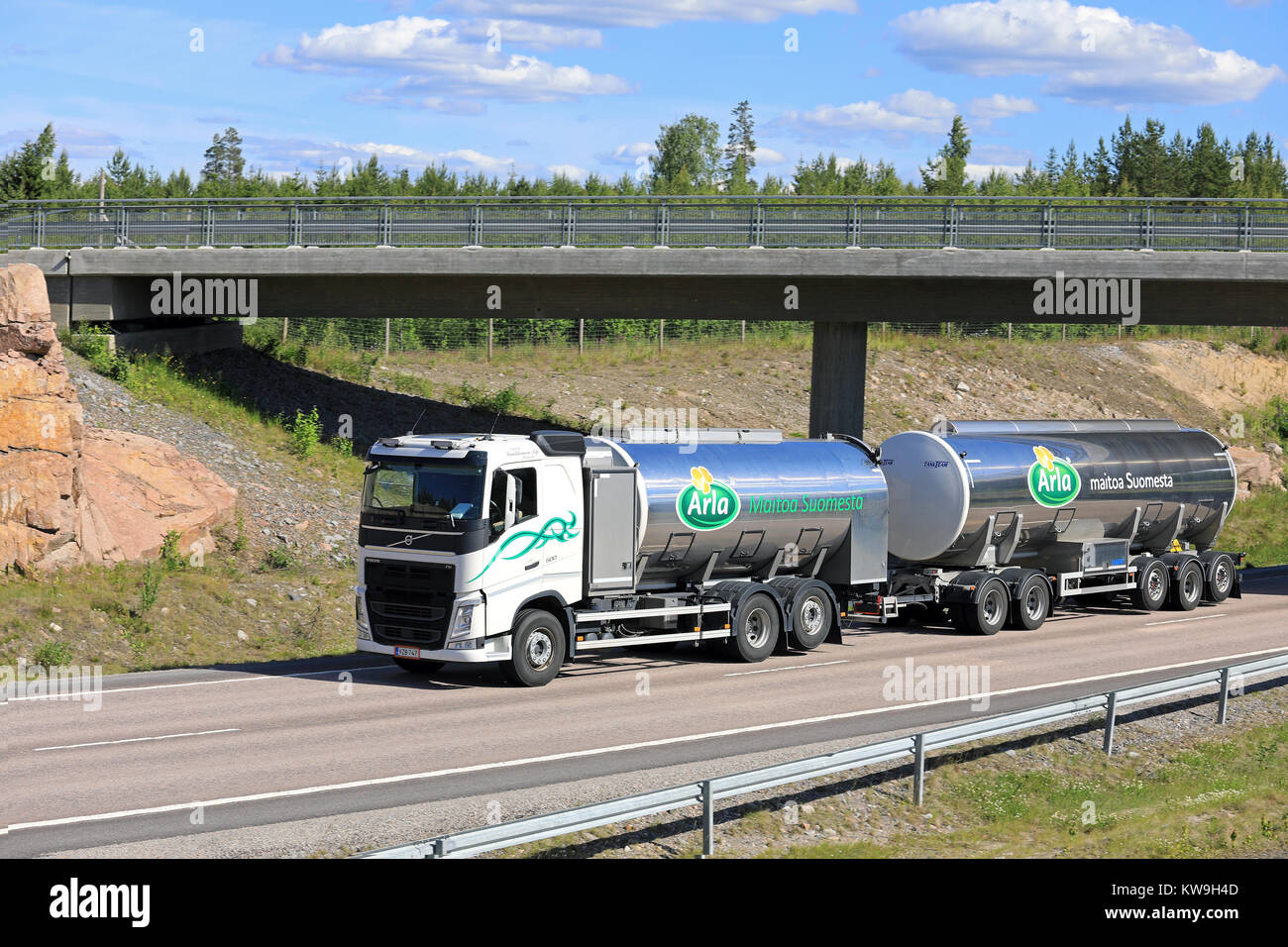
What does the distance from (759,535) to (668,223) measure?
50.1ft

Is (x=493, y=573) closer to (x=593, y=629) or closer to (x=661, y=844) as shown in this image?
(x=593, y=629)

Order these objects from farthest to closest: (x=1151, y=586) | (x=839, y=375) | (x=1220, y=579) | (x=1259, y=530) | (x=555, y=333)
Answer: (x=555, y=333)
(x=1259, y=530)
(x=839, y=375)
(x=1220, y=579)
(x=1151, y=586)

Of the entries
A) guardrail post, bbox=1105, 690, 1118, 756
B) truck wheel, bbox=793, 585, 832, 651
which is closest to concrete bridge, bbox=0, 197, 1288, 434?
truck wheel, bbox=793, 585, 832, 651

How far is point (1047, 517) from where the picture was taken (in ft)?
88.4

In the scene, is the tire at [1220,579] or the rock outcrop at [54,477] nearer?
the rock outcrop at [54,477]

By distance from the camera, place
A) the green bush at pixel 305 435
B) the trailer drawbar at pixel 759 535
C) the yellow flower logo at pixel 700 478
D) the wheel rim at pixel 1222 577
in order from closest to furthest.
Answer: the trailer drawbar at pixel 759 535
the yellow flower logo at pixel 700 478
the wheel rim at pixel 1222 577
the green bush at pixel 305 435

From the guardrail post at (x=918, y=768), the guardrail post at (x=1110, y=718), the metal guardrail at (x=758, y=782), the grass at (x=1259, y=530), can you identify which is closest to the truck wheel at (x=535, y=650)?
the metal guardrail at (x=758, y=782)

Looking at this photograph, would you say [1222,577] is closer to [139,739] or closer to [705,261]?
[705,261]

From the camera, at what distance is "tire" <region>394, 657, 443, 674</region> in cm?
1984

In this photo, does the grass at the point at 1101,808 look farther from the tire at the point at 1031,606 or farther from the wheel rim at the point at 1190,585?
the wheel rim at the point at 1190,585

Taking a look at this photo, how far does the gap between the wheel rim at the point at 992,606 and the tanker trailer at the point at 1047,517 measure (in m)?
0.03

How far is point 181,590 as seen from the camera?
81.1 ft

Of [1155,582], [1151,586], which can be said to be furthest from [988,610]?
[1155,582]

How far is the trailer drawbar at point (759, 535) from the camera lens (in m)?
18.9
